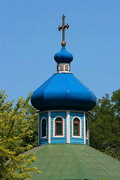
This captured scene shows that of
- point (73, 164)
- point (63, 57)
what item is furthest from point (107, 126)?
point (73, 164)

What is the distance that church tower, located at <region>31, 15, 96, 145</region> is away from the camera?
1069 inches

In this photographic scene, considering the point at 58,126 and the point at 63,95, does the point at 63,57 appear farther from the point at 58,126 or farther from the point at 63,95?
the point at 58,126

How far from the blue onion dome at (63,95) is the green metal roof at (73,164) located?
7.21ft

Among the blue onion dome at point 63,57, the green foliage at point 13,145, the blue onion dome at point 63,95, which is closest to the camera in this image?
the green foliage at point 13,145

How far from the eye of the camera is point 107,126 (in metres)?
43.6

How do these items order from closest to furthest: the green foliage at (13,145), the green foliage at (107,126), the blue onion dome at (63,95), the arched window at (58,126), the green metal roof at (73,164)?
the green foliage at (13,145), the green metal roof at (73,164), the blue onion dome at (63,95), the arched window at (58,126), the green foliage at (107,126)

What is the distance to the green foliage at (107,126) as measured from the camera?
4306 cm

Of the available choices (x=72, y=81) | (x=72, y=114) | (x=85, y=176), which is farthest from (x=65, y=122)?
(x=85, y=176)

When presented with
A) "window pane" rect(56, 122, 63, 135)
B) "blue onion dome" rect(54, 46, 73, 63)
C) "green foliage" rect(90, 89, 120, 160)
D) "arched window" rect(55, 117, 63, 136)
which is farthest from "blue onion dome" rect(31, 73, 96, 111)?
"green foliage" rect(90, 89, 120, 160)

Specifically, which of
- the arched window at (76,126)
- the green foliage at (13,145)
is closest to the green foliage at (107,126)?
the arched window at (76,126)

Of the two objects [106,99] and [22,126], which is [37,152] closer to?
[22,126]

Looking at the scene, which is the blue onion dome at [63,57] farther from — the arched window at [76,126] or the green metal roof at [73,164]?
the green metal roof at [73,164]

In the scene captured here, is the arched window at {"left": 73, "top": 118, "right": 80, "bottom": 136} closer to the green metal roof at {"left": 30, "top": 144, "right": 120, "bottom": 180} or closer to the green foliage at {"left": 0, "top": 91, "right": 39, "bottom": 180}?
the green metal roof at {"left": 30, "top": 144, "right": 120, "bottom": 180}

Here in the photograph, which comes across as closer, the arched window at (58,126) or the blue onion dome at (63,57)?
the arched window at (58,126)
